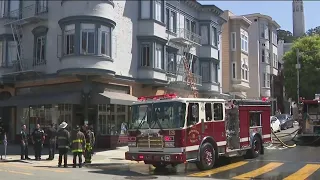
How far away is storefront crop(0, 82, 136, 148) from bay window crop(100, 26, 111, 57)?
194cm

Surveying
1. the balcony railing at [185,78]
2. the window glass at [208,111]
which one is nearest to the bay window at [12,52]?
the balcony railing at [185,78]

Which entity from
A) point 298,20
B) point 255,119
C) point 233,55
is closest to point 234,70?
point 233,55

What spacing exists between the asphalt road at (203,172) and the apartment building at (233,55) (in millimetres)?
25735

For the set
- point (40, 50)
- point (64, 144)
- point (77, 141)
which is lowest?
point (64, 144)

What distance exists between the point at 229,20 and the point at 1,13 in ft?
80.7

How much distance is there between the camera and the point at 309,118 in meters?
24.0

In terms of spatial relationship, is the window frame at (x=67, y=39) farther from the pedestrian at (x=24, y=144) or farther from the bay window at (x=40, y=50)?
the pedestrian at (x=24, y=144)

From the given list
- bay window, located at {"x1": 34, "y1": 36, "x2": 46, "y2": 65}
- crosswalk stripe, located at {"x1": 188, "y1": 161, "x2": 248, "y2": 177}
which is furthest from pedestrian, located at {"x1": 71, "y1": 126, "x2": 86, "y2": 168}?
bay window, located at {"x1": 34, "y1": 36, "x2": 46, "y2": 65}

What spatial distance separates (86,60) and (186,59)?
11.0 metres

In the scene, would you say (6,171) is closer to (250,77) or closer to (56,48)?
(56,48)

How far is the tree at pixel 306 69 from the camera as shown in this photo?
53750mm

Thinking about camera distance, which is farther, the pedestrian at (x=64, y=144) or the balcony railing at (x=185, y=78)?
the balcony railing at (x=185, y=78)

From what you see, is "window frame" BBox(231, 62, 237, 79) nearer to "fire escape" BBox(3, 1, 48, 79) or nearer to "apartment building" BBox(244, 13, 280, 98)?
"apartment building" BBox(244, 13, 280, 98)

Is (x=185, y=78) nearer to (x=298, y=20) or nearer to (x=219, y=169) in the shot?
(x=219, y=169)
